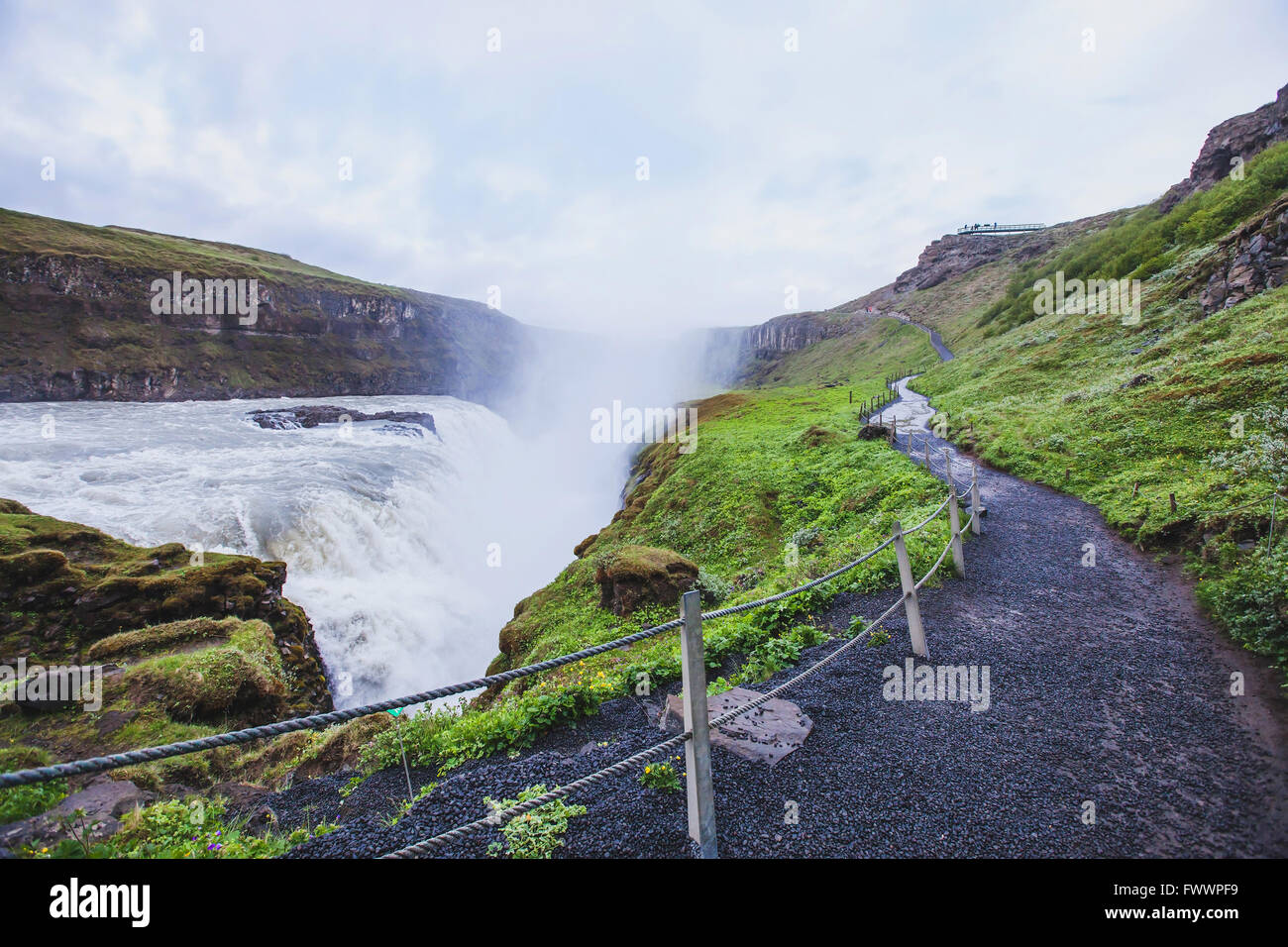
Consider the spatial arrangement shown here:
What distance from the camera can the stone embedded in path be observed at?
5.10 metres

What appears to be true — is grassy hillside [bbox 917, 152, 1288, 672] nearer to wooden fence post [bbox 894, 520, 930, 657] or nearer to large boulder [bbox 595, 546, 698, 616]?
wooden fence post [bbox 894, 520, 930, 657]

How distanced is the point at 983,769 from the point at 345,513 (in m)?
27.6

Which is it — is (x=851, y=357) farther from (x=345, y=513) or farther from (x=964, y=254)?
(x=345, y=513)

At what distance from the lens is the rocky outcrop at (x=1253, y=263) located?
22.5 metres

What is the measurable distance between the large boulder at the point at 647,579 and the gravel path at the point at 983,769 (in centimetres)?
630

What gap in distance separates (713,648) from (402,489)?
97.4ft

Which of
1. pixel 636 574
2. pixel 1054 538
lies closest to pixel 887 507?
pixel 1054 538

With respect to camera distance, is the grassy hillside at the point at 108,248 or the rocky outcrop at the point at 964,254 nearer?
the grassy hillside at the point at 108,248

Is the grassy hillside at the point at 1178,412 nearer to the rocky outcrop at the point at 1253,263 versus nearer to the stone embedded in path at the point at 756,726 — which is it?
the rocky outcrop at the point at 1253,263

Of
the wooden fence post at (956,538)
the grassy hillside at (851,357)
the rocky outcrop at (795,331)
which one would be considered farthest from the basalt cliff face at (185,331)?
the wooden fence post at (956,538)

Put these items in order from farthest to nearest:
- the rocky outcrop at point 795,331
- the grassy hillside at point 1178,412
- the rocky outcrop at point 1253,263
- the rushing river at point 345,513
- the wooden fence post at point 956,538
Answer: the rocky outcrop at point 795,331
the rocky outcrop at point 1253,263
the rushing river at point 345,513
the wooden fence post at point 956,538
the grassy hillside at point 1178,412

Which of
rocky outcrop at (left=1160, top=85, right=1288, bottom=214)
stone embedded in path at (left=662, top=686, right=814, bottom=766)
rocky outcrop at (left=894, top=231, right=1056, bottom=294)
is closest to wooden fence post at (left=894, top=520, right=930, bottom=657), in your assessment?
stone embedded in path at (left=662, top=686, right=814, bottom=766)

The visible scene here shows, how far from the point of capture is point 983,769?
4.79m

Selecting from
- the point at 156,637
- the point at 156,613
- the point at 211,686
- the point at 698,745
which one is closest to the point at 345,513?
the point at 156,613
